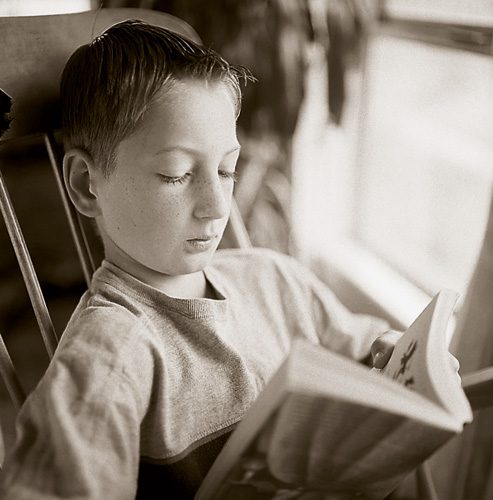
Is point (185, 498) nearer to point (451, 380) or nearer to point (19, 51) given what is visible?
point (451, 380)

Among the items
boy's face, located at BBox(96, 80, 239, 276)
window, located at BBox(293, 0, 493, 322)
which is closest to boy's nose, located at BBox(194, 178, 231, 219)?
boy's face, located at BBox(96, 80, 239, 276)

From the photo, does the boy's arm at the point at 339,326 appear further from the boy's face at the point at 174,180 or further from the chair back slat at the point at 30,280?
the chair back slat at the point at 30,280

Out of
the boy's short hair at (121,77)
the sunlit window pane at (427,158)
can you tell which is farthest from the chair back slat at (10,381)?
the sunlit window pane at (427,158)

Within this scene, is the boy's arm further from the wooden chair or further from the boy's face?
the wooden chair

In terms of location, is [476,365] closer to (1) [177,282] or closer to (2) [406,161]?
(1) [177,282]

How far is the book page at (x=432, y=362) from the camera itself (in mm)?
517

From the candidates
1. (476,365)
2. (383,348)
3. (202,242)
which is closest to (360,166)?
(476,365)

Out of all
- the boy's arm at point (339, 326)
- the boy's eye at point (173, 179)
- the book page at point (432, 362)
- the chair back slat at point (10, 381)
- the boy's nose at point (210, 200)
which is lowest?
the boy's arm at point (339, 326)

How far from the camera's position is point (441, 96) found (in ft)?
5.06

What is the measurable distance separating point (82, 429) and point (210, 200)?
27 cm

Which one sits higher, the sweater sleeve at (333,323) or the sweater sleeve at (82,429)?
the sweater sleeve at (82,429)

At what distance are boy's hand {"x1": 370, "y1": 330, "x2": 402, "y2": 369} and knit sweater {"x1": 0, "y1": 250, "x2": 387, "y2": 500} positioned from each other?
0.24ft

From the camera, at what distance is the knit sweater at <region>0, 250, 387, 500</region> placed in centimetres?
58

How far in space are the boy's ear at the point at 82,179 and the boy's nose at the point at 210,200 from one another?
0.13 meters
